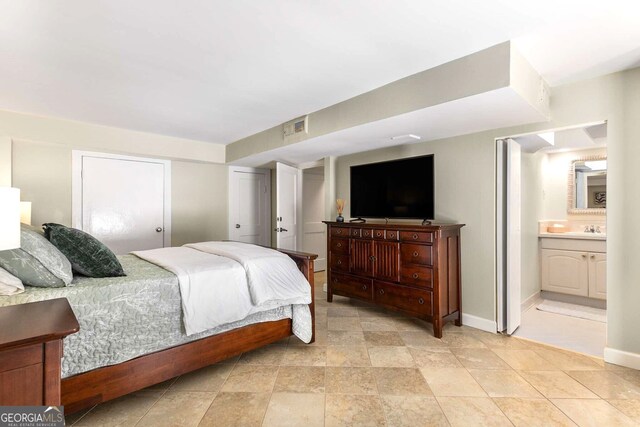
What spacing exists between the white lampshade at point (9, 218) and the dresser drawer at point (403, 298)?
283 centimetres

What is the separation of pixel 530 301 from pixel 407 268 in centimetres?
196

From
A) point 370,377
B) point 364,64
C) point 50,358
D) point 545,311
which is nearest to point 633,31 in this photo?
point 364,64

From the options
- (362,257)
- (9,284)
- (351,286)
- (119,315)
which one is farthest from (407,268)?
(9,284)

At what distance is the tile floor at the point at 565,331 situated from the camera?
2.63 m

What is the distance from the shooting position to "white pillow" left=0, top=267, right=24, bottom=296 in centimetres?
146

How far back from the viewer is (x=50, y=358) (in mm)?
1047

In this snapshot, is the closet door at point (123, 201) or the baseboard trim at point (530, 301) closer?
the baseboard trim at point (530, 301)

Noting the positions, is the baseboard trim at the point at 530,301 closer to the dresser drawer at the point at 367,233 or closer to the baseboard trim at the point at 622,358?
the baseboard trim at the point at 622,358

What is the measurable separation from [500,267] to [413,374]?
1480 millimetres

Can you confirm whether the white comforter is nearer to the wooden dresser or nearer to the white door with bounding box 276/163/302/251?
the wooden dresser

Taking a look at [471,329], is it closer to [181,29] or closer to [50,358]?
[50,358]

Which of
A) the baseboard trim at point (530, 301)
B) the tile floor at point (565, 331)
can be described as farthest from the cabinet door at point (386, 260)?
the baseboard trim at point (530, 301)

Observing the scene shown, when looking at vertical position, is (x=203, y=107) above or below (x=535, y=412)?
above

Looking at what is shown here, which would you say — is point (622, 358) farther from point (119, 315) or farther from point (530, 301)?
point (119, 315)
